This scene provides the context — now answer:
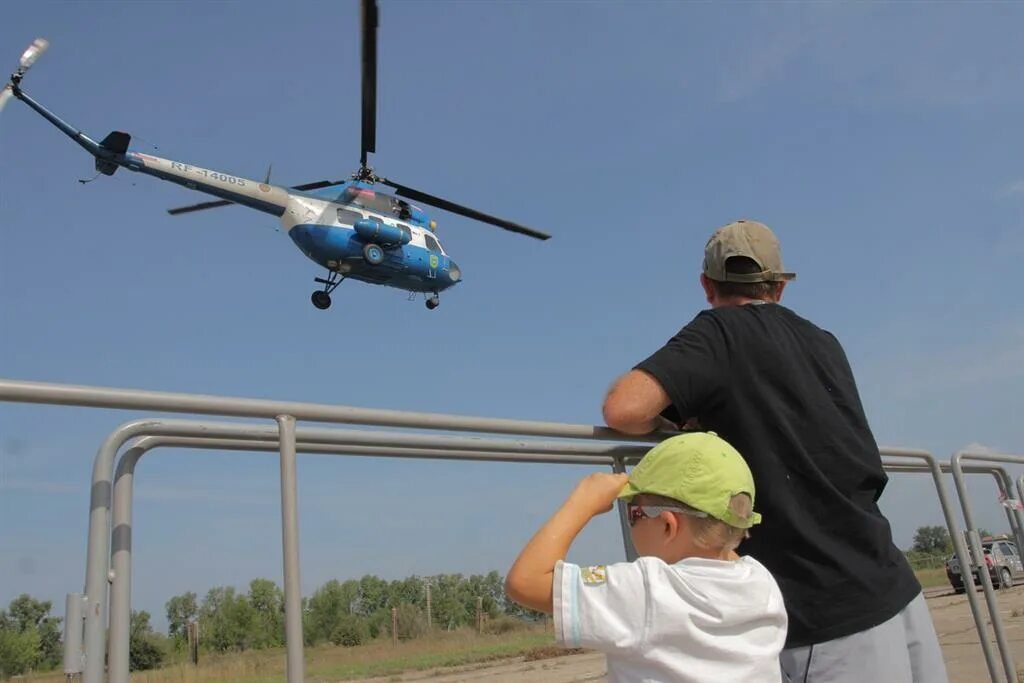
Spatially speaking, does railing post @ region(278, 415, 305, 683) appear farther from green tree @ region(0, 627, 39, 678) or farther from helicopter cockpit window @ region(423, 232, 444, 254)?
green tree @ region(0, 627, 39, 678)

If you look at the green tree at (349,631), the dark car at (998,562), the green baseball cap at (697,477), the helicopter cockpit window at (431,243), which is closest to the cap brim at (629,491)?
the green baseball cap at (697,477)

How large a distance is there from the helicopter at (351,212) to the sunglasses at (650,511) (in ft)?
57.9

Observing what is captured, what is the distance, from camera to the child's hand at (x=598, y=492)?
5.33 feet

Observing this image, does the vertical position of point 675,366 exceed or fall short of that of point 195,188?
it falls short

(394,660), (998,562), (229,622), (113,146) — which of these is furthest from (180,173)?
(229,622)

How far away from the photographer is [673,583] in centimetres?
Result: 144

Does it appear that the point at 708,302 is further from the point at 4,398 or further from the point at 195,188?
the point at 195,188

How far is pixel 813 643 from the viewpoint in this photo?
5.73ft

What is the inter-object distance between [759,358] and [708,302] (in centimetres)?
35

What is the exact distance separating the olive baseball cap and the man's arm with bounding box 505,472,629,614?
2.27 feet

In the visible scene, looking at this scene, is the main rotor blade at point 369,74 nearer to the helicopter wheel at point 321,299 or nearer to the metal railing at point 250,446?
the helicopter wheel at point 321,299

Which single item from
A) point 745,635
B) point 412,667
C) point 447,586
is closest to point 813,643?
point 745,635

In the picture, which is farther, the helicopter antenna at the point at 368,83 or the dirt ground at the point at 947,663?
the helicopter antenna at the point at 368,83

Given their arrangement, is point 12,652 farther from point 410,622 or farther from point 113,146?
point 113,146
